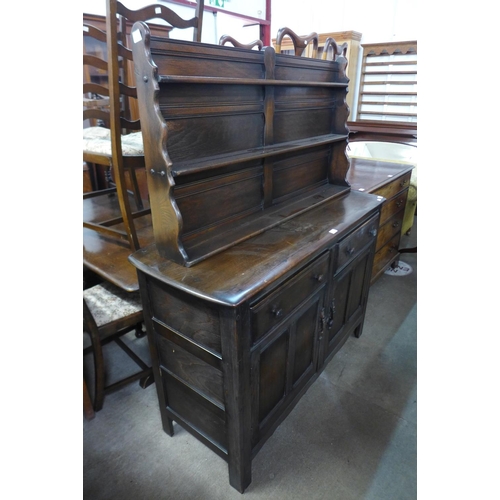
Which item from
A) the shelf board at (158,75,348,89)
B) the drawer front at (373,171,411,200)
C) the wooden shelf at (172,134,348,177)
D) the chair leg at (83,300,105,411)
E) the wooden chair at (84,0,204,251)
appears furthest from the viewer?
the drawer front at (373,171,411,200)

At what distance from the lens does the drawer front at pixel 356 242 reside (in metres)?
1.60

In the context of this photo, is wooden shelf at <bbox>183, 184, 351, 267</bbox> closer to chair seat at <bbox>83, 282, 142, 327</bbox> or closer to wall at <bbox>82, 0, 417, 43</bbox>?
chair seat at <bbox>83, 282, 142, 327</bbox>

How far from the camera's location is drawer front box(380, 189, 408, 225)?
242cm

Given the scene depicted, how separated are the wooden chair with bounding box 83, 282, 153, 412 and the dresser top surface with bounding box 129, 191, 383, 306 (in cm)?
50

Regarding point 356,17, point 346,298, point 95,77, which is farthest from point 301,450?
point 356,17

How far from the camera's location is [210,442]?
1.39 m

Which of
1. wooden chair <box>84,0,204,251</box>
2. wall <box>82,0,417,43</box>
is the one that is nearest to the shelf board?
wooden chair <box>84,0,204,251</box>

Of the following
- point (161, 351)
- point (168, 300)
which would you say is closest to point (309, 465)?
point (161, 351)

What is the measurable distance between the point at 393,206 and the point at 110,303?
6.68 ft

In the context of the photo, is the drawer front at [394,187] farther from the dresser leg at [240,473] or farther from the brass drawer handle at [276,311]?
Answer: the dresser leg at [240,473]

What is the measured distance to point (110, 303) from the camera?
1.70 metres

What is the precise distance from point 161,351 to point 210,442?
42 centimetres

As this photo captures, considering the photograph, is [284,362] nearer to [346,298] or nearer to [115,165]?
[346,298]
